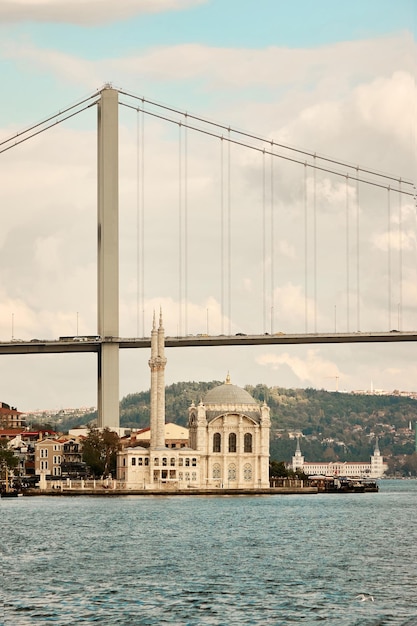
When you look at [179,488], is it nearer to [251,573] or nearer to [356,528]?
[356,528]

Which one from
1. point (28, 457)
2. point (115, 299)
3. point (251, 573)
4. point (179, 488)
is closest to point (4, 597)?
point (251, 573)

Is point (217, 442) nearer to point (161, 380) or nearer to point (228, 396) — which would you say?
Answer: point (228, 396)

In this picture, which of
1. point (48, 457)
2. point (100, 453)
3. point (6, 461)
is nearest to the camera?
point (6, 461)

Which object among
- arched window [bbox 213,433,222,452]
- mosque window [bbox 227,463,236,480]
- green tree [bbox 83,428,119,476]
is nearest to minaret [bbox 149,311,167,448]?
green tree [bbox 83,428,119,476]

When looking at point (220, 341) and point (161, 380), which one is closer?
point (220, 341)

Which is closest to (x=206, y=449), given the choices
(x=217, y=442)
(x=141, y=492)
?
(x=217, y=442)
